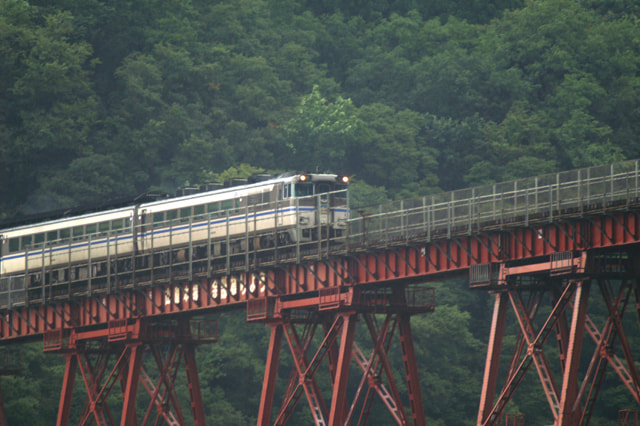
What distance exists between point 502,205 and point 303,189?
1781 centimetres

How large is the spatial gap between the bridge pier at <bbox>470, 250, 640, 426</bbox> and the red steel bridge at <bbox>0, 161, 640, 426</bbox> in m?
0.07

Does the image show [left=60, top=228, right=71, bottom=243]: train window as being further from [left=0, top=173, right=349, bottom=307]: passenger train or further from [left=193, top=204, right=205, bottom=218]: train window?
[left=193, top=204, right=205, bottom=218]: train window

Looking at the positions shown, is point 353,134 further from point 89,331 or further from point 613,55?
point 89,331

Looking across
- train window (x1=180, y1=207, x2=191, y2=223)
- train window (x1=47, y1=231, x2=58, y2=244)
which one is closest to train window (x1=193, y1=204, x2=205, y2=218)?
train window (x1=180, y1=207, x2=191, y2=223)

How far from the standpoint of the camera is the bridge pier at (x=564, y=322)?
57.7 metres

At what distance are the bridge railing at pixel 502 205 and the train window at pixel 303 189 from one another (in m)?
8.02

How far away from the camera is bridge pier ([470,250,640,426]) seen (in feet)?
189

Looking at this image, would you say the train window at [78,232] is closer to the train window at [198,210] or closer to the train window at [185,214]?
the train window at [185,214]

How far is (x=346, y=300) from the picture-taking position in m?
68.8

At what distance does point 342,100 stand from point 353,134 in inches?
194

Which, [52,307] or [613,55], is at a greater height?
[613,55]

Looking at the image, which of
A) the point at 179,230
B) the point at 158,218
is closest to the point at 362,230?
the point at 179,230

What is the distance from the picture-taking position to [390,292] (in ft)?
233

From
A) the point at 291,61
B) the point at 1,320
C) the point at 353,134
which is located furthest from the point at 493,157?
the point at 1,320
